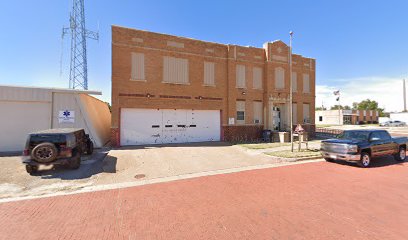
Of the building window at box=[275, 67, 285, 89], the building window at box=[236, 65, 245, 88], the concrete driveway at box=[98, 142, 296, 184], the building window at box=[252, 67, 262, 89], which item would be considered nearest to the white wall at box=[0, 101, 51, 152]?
the concrete driveway at box=[98, 142, 296, 184]

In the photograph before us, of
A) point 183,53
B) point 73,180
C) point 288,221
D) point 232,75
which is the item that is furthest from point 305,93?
point 73,180

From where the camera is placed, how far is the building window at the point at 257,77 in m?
19.7

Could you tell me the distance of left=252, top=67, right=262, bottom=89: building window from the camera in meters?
19.7

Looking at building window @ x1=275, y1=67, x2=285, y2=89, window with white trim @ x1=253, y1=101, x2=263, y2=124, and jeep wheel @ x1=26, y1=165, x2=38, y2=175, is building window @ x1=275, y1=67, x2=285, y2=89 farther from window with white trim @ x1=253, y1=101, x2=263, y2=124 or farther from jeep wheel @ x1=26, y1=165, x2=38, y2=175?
jeep wheel @ x1=26, y1=165, x2=38, y2=175

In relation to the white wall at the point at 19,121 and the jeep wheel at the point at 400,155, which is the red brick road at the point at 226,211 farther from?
the white wall at the point at 19,121

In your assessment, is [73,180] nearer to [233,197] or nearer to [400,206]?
[233,197]

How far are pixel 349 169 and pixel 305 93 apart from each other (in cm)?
1499

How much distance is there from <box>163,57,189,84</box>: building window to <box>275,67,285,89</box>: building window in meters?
9.33

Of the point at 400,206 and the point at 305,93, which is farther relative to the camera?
the point at 305,93

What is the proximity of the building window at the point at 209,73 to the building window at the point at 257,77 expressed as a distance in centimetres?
430

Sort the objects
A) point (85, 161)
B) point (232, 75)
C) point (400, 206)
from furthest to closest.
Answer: point (232, 75), point (85, 161), point (400, 206)

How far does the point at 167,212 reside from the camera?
4.86 metres

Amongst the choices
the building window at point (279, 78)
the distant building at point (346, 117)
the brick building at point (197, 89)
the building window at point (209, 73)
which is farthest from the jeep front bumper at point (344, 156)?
the distant building at point (346, 117)

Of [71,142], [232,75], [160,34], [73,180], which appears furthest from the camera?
[232,75]
